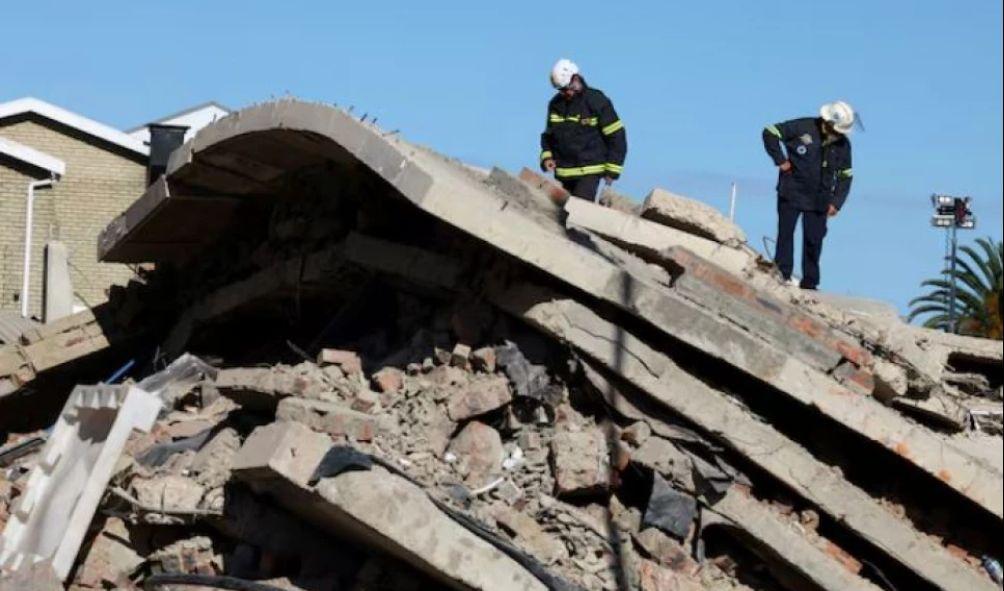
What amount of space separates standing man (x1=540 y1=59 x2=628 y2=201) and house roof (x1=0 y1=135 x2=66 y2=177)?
17252 mm

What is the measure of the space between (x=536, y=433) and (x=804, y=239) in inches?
155

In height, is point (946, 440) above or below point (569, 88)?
below

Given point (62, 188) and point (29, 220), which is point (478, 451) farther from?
point (62, 188)

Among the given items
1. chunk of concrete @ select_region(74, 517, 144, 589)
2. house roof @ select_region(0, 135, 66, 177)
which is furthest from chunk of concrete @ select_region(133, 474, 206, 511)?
house roof @ select_region(0, 135, 66, 177)

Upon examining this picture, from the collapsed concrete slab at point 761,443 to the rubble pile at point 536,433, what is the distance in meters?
0.01

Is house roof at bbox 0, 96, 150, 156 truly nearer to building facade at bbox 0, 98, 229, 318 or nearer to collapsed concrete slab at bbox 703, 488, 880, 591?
building facade at bbox 0, 98, 229, 318

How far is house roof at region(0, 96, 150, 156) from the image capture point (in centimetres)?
3120

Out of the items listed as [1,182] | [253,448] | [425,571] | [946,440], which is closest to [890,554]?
[946,440]

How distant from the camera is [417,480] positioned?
1063 centimetres

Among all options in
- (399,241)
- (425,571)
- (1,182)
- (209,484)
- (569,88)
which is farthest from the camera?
(1,182)

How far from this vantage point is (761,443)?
34.5 ft

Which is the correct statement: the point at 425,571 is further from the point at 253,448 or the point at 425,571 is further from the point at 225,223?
the point at 225,223

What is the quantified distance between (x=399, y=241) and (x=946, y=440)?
13.1 feet

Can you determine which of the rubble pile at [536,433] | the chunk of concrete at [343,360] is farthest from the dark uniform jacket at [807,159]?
the chunk of concrete at [343,360]
